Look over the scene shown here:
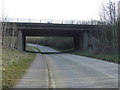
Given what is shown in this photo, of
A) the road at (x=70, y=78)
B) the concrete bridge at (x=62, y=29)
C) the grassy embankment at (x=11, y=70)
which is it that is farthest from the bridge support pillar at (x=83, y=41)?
the road at (x=70, y=78)

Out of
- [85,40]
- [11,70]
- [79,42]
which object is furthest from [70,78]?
[79,42]

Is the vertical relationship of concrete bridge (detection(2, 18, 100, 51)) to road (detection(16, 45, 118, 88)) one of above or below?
above

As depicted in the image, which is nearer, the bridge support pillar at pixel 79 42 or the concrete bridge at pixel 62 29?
the concrete bridge at pixel 62 29

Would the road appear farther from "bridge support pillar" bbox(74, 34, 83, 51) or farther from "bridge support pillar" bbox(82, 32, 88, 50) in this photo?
"bridge support pillar" bbox(74, 34, 83, 51)

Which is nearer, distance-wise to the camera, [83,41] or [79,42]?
[83,41]

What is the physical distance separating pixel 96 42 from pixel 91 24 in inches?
300

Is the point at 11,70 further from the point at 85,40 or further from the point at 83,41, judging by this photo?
the point at 83,41

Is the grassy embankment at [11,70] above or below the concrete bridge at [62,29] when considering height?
below

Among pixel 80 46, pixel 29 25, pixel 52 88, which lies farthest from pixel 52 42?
pixel 52 88

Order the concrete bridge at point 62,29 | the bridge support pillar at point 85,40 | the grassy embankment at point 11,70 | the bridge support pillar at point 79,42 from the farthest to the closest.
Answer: the bridge support pillar at point 79,42, the bridge support pillar at point 85,40, the concrete bridge at point 62,29, the grassy embankment at point 11,70

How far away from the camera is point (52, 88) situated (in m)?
9.66

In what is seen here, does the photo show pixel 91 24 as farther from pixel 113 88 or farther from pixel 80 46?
pixel 113 88

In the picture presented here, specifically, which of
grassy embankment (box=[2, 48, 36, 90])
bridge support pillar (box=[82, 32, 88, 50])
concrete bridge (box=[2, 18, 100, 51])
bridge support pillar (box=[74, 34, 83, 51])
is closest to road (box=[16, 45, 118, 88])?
grassy embankment (box=[2, 48, 36, 90])

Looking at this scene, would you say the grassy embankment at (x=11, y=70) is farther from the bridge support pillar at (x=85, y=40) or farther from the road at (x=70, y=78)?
the bridge support pillar at (x=85, y=40)
